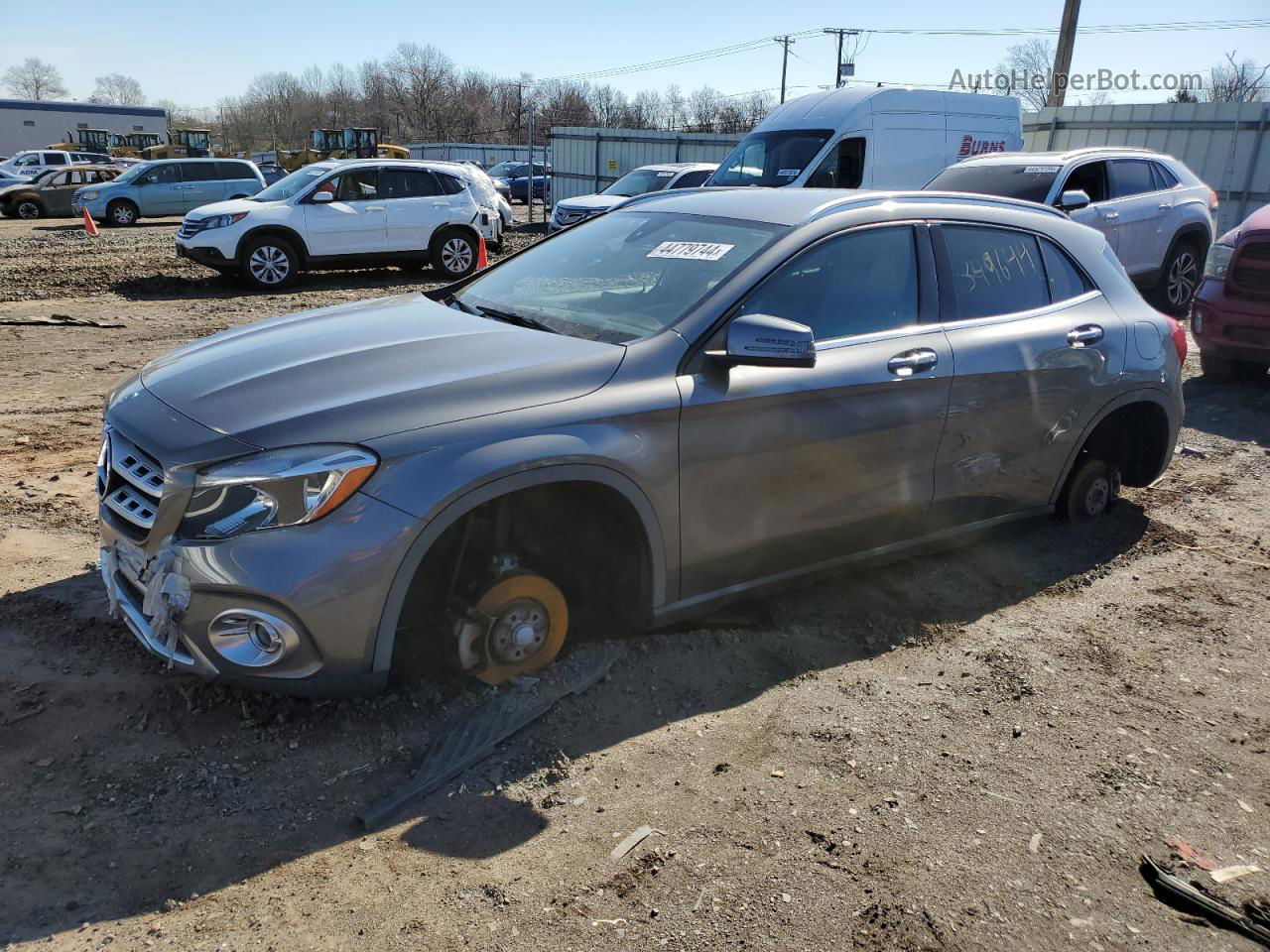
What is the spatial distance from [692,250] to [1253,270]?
262 inches

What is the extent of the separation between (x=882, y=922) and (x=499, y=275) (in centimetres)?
304

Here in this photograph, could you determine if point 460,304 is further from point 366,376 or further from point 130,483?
point 130,483

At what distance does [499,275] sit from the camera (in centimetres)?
438

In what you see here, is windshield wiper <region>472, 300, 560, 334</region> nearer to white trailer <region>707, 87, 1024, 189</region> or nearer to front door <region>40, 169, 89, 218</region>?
white trailer <region>707, 87, 1024, 189</region>

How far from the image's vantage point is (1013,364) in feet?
13.9

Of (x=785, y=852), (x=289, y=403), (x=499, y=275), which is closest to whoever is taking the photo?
(x=785, y=852)

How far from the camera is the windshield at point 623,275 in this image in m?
3.61

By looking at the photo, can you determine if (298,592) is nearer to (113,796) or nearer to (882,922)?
(113,796)

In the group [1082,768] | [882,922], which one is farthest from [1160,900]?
[882,922]

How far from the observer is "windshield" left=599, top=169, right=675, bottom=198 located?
63.4 ft

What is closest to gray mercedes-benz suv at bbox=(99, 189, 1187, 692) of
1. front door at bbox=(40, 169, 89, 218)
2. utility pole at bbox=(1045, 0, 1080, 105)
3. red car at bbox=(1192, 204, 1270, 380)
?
red car at bbox=(1192, 204, 1270, 380)

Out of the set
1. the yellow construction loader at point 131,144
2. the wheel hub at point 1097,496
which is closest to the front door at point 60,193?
the yellow construction loader at point 131,144

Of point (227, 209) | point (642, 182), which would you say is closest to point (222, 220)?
point (227, 209)

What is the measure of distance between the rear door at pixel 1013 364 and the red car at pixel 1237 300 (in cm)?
445
